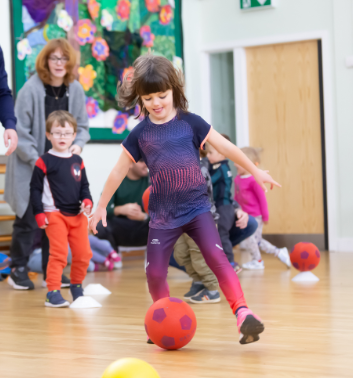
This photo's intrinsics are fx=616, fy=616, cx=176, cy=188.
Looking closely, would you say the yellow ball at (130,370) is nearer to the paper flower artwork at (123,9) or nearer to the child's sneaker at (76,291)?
the child's sneaker at (76,291)

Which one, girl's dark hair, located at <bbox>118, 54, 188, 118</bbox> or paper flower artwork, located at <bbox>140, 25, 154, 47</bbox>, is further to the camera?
paper flower artwork, located at <bbox>140, 25, 154, 47</bbox>

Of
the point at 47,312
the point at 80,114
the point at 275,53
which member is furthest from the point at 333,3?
the point at 47,312

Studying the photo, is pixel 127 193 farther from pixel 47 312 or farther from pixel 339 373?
pixel 339 373

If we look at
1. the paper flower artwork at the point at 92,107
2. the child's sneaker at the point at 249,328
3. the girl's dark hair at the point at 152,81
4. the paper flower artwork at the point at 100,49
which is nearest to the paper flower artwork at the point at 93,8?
the paper flower artwork at the point at 100,49

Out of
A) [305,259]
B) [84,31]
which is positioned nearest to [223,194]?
[305,259]

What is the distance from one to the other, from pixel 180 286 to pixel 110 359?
1.77 meters

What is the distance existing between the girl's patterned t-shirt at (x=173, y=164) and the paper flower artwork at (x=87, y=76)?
3.11 meters

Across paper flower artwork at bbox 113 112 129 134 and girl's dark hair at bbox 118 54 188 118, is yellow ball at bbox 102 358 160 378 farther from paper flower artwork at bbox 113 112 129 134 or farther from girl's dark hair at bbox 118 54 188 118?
paper flower artwork at bbox 113 112 129 134

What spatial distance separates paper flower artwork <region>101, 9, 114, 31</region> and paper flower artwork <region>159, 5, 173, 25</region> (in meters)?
0.67

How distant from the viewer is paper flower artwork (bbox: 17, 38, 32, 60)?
4645mm

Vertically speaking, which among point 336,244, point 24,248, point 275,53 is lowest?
point 336,244

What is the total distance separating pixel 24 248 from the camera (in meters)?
3.82

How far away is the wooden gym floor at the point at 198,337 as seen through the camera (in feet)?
6.27

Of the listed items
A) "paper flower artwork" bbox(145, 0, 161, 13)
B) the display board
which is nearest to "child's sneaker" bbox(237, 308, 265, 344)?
the display board
